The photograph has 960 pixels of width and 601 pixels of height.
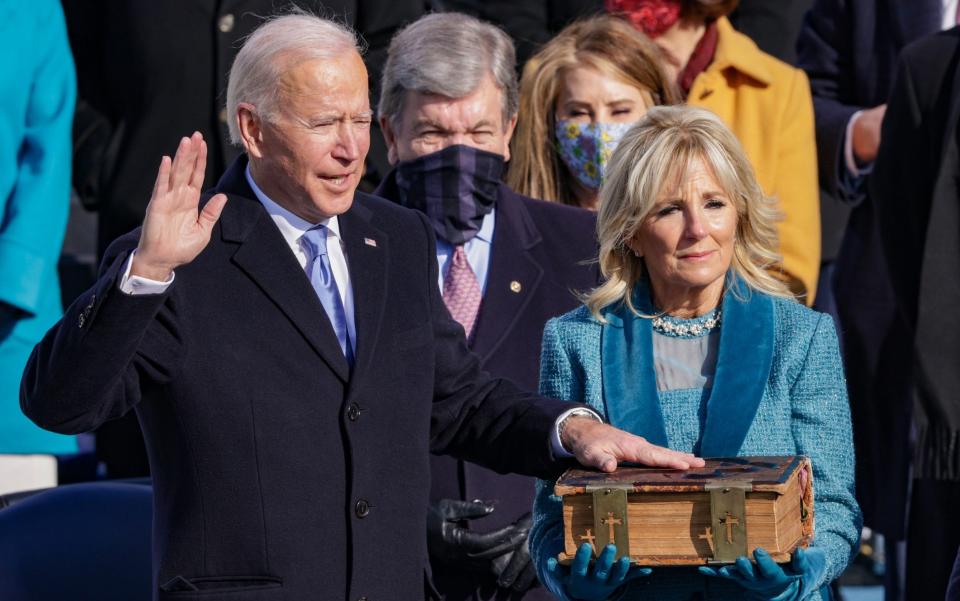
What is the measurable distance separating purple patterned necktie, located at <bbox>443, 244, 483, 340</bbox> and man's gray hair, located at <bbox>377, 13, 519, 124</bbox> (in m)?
0.46

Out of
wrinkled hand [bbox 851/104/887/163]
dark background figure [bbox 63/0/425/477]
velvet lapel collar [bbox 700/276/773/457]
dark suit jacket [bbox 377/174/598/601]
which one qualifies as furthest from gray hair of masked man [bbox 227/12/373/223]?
wrinkled hand [bbox 851/104/887/163]

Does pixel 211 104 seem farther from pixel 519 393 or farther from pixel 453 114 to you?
pixel 519 393

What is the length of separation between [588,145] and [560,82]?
0.82 feet

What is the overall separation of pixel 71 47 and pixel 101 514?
290cm

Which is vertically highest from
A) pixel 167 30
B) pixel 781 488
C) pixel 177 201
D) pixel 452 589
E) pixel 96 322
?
pixel 167 30

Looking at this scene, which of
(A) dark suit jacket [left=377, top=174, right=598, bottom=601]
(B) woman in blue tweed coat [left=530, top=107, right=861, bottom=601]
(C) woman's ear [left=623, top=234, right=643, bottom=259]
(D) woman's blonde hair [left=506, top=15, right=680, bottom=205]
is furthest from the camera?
(D) woman's blonde hair [left=506, top=15, right=680, bottom=205]

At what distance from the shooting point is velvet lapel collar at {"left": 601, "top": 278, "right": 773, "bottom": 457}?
12.3ft

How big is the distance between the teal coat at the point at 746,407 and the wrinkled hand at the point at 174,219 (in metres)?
1.05

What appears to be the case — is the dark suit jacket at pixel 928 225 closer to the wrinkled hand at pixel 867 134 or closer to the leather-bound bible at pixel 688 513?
the wrinkled hand at pixel 867 134

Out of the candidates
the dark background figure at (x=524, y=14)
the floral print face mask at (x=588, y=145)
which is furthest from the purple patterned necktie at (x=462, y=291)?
the dark background figure at (x=524, y=14)

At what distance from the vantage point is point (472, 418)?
12.7ft

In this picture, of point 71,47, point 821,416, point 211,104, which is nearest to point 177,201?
point 821,416

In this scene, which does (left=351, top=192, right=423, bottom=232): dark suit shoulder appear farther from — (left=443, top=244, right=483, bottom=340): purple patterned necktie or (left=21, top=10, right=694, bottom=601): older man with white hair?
(left=443, top=244, right=483, bottom=340): purple patterned necktie

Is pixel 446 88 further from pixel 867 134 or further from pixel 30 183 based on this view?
pixel 867 134
